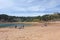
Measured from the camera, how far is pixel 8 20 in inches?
5497

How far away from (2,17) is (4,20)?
470 centimetres

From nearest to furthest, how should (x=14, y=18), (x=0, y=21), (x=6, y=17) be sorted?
(x=0, y=21)
(x=6, y=17)
(x=14, y=18)

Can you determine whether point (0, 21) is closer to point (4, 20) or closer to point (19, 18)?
point (4, 20)

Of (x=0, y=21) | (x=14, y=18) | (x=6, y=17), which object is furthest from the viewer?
(x=14, y=18)

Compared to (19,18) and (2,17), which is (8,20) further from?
(19,18)

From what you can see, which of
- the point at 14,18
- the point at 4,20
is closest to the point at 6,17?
the point at 4,20

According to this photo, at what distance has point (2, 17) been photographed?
431ft

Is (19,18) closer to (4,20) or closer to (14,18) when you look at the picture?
(14,18)

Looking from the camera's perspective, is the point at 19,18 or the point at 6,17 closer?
the point at 6,17

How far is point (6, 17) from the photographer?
136 metres

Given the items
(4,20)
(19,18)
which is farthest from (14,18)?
(4,20)

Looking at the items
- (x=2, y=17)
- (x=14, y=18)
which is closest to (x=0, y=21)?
(x=2, y=17)

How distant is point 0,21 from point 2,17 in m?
5.58

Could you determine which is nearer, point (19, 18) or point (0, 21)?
point (0, 21)
